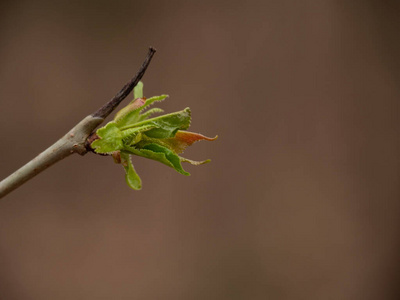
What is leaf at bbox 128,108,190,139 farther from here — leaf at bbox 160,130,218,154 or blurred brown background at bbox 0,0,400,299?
blurred brown background at bbox 0,0,400,299

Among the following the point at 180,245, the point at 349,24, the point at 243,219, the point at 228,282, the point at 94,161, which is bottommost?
the point at 228,282

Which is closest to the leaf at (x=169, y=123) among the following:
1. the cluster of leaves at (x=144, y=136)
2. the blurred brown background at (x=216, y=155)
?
the cluster of leaves at (x=144, y=136)

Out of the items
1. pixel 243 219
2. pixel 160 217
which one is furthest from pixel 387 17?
pixel 160 217

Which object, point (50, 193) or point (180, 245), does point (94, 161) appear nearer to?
point (50, 193)

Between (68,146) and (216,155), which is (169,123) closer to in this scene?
(68,146)

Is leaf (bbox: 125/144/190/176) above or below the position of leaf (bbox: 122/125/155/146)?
below

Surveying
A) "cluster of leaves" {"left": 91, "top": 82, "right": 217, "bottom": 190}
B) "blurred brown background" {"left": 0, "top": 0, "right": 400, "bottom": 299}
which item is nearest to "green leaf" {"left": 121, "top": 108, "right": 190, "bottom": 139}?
"cluster of leaves" {"left": 91, "top": 82, "right": 217, "bottom": 190}

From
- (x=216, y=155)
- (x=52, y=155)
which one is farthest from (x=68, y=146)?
(x=216, y=155)
